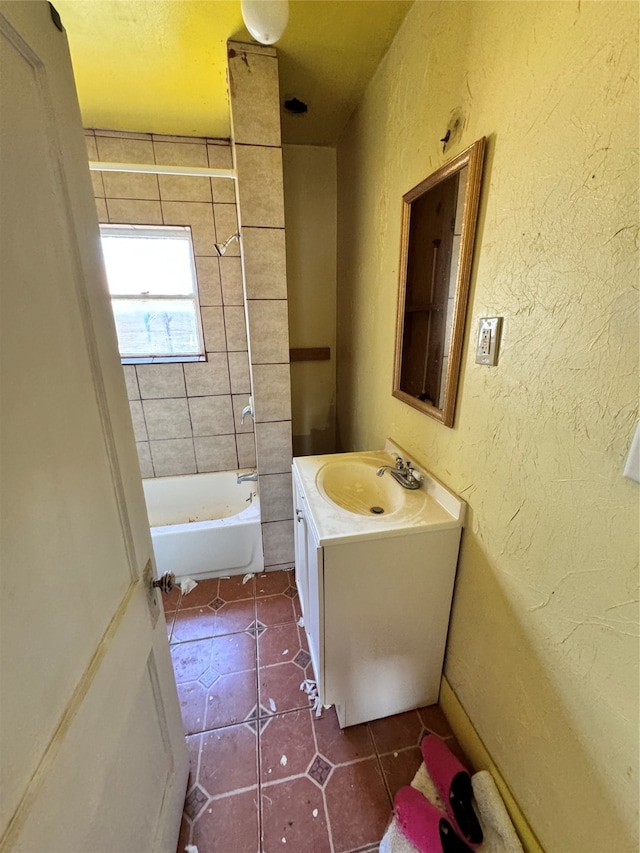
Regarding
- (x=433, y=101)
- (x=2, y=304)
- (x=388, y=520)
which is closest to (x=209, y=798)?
(x=388, y=520)

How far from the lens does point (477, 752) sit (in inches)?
43.6

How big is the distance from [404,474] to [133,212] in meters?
2.21

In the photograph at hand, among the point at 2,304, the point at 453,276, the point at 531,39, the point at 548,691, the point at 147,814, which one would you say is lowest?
the point at 147,814

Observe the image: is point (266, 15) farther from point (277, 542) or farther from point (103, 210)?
point (277, 542)

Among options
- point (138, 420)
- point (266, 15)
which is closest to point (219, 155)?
point (266, 15)

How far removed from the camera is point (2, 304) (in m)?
0.42

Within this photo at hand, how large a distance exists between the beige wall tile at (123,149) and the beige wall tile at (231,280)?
0.68 metres

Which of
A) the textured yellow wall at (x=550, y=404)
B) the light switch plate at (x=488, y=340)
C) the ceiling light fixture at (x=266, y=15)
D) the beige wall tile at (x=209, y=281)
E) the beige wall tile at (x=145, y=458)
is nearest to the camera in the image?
the textured yellow wall at (x=550, y=404)

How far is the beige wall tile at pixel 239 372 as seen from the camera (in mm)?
2400

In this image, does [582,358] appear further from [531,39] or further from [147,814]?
[147,814]

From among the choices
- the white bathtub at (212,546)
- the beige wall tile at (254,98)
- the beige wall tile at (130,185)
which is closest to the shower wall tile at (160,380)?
the white bathtub at (212,546)

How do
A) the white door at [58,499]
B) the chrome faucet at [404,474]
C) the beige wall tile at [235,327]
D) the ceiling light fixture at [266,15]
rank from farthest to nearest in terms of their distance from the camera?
1. the beige wall tile at [235,327]
2. the chrome faucet at [404,474]
3. the ceiling light fixture at [266,15]
4. the white door at [58,499]

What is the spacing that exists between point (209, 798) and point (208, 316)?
2308 millimetres

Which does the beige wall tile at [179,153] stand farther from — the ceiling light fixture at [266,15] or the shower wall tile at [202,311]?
the ceiling light fixture at [266,15]
